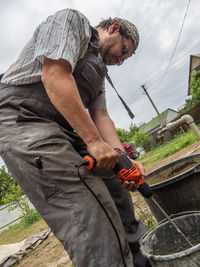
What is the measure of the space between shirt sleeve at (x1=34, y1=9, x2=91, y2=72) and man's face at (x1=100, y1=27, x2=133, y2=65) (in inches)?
12.7

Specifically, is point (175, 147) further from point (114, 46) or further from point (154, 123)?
point (154, 123)

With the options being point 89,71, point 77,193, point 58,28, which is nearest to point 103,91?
point 89,71

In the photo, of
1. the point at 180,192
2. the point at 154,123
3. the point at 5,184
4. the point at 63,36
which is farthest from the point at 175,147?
the point at 154,123

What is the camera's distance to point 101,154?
1.18 meters

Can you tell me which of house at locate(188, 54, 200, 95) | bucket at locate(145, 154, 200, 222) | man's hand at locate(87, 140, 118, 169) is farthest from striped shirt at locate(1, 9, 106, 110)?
house at locate(188, 54, 200, 95)

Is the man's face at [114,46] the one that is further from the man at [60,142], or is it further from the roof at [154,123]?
the roof at [154,123]

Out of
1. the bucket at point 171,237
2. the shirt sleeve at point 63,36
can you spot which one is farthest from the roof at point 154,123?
the shirt sleeve at point 63,36

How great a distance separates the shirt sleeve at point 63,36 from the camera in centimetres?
119

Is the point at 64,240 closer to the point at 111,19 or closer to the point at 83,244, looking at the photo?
the point at 83,244

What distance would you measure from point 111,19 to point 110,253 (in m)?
1.73

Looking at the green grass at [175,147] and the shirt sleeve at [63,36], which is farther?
the green grass at [175,147]

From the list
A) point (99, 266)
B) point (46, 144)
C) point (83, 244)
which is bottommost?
point (99, 266)

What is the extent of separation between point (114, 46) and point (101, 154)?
3.36ft

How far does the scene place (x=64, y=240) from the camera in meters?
1.10
